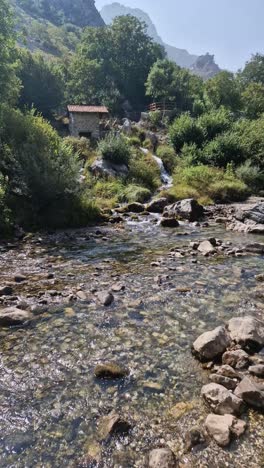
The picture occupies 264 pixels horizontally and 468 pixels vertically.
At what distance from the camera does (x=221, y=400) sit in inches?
202

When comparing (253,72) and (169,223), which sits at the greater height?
(253,72)

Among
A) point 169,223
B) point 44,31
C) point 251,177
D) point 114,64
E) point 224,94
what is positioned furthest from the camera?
point 44,31

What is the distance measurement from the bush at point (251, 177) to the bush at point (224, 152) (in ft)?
9.35

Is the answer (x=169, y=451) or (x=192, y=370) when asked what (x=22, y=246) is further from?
(x=169, y=451)

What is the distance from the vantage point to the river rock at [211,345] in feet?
21.2

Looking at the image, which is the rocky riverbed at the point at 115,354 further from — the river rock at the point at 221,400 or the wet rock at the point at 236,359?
the wet rock at the point at 236,359

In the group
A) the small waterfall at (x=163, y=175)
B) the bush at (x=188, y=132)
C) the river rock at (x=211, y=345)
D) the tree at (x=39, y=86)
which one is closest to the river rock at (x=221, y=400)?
the river rock at (x=211, y=345)

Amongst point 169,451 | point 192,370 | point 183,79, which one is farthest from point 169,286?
point 183,79

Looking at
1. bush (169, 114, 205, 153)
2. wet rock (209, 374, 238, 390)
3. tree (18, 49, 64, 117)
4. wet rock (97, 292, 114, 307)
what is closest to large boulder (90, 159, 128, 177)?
bush (169, 114, 205, 153)

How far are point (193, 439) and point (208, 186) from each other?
25355 millimetres

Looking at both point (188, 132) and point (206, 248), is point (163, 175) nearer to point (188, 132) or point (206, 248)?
point (188, 132)

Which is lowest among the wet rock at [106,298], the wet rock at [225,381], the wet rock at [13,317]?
the wet rock at [106,298]

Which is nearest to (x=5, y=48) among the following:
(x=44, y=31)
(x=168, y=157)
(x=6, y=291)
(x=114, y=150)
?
(x=114, y=150)

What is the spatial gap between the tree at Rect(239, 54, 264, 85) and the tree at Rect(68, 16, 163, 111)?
69.1 feet
